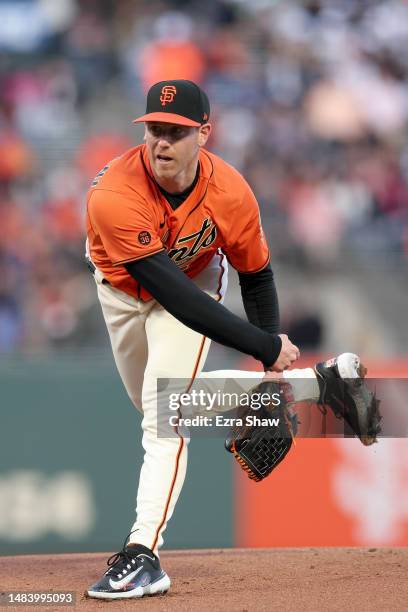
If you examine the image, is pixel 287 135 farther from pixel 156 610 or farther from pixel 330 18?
pixel 156 610

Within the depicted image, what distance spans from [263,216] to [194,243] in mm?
5204

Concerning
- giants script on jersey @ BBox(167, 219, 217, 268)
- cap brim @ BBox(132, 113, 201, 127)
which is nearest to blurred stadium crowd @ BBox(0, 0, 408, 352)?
giants script on jersey @ BBox(167, 219, 217, 268)

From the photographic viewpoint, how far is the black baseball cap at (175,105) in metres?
3.68

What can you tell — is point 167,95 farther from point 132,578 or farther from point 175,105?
point 132,578

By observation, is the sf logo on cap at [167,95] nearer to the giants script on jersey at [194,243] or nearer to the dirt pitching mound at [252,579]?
the giants script on jersey at [194,243]

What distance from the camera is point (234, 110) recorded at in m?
9.60

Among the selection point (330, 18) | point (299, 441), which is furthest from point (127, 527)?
point (330, 18)

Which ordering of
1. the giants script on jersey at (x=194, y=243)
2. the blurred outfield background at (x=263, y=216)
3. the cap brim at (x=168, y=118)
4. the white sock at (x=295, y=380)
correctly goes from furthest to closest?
the blurred outfield background at (x=263, y=216) < the white sock at (x=295, y=380) < the giants script on jersey at (x=194, y=243) < the cap brim at (x=168, y=118)

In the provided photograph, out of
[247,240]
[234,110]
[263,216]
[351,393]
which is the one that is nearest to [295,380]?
[351,393]

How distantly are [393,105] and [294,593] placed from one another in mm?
6730

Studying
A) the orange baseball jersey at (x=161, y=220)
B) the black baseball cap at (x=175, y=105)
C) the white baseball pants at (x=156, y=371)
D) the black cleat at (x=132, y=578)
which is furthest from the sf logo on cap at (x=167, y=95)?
the black cleat at (x=132, y=578)

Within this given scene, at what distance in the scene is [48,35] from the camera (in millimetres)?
9969

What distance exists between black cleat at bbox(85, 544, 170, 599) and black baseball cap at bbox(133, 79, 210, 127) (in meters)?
1.54

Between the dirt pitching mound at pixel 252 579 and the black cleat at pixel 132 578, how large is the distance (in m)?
0.03
